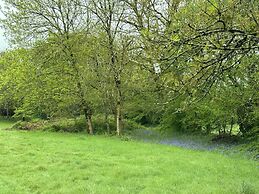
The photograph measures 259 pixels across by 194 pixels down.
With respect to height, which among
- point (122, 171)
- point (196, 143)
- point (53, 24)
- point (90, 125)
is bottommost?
point (122, 171)

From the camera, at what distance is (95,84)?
23.7m

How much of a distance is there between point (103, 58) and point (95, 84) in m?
1.79

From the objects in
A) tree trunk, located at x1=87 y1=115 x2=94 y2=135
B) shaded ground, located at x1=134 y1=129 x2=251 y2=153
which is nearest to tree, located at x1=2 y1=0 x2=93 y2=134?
tree trunk, located at x1=87 y1=115 x2=94 y2=135

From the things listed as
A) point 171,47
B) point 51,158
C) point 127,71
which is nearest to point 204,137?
point 127,71

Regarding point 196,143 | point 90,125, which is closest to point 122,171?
point 196,143

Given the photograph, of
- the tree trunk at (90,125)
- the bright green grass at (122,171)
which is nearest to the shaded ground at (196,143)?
the bright green grass at (122,171)

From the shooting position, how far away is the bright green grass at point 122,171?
912 centimetres

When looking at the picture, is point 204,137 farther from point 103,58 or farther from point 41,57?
point 41,57

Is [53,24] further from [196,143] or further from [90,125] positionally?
[196,143]

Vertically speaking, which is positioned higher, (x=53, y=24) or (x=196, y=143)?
(x=53, y=24)

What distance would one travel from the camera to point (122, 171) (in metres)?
10.9

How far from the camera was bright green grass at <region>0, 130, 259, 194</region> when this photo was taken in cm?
912

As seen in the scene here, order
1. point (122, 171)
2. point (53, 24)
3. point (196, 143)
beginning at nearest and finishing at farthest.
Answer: point (122, 171) < point (196, 143) < point (53, 24)

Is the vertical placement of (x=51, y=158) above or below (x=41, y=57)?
below
